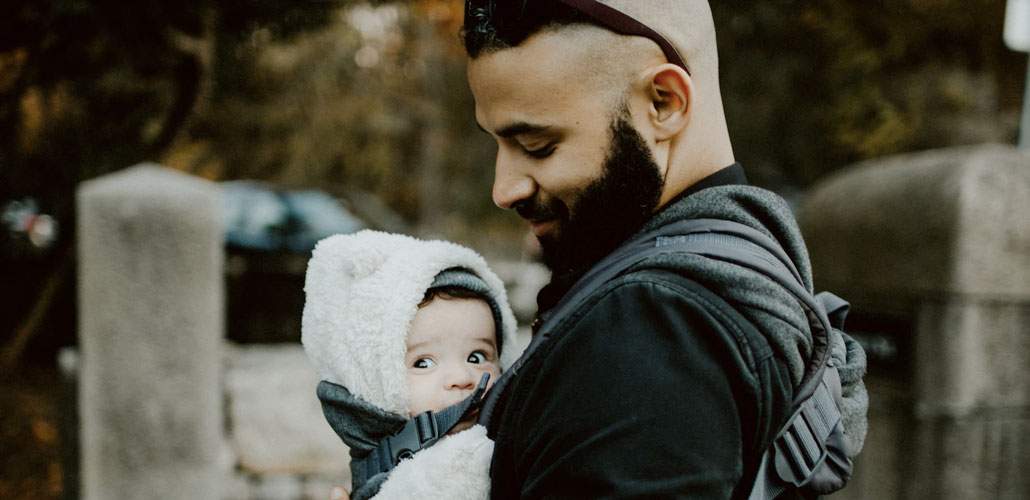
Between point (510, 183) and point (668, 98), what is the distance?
0.89 feet

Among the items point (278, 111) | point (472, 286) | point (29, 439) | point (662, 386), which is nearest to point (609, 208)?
point (662, 386)

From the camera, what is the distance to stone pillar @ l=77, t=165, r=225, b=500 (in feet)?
11.3

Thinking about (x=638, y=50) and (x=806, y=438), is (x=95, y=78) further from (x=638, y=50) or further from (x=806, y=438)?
(x=806, y=438)

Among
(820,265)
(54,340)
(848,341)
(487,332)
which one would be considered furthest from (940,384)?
(54,340)

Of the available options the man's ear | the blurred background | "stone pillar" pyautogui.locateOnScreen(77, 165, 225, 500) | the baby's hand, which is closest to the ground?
the blurred background

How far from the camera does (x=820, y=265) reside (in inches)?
Answer: 149

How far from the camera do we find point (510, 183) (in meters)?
1.29

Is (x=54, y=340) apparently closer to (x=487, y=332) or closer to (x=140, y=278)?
(x=140, y=278)

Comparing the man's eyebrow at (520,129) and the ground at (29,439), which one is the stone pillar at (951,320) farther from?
the ground at (29,439)

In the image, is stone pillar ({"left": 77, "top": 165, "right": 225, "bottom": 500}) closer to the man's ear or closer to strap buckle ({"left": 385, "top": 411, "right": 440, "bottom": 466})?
strap buckle ({"left": 385, "top": 411, "right": 440, "bottom": 466})

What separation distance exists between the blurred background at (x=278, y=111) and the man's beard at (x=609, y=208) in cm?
293

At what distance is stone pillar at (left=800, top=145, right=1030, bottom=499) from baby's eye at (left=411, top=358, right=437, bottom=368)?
88.7 inches

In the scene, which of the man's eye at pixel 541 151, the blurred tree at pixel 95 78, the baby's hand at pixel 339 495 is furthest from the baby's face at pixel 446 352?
the blurred tree at pixel 95 78

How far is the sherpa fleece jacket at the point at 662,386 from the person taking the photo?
98 centimetres
